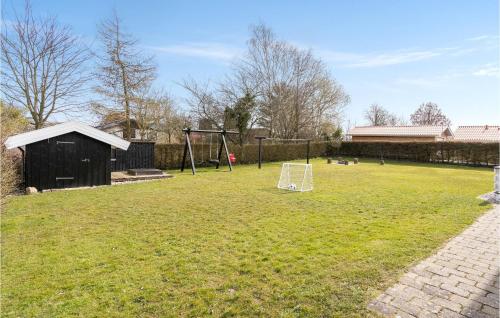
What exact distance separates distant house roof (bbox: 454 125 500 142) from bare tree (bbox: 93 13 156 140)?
1237 inches

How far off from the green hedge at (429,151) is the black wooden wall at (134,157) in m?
17.3

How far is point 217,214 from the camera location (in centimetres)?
600

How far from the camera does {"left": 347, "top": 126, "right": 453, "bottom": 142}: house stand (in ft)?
92.6

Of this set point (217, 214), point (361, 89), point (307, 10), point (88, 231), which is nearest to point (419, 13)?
point (307, 10)

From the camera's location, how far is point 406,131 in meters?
30.3

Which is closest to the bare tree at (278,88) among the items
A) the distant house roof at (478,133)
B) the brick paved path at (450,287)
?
the distant house roof at (478,133)

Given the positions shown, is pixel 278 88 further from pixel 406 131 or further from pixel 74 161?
pixel 74 161

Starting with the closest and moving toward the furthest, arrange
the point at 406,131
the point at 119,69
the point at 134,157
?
1. the point at 134,157
2. the point at 119,69
3. the point at 406,131

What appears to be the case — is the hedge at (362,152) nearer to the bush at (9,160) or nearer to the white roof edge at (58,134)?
the white roof edge at (58,134)

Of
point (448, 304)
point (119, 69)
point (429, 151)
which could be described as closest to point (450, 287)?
point (448, 304)

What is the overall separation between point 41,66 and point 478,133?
37626 mm

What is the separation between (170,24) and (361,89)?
21.1 m

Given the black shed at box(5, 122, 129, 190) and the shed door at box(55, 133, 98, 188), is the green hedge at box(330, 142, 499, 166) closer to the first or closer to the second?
the black shed at box(5, 122, 129, 190)

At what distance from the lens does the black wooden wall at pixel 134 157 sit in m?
12.6
